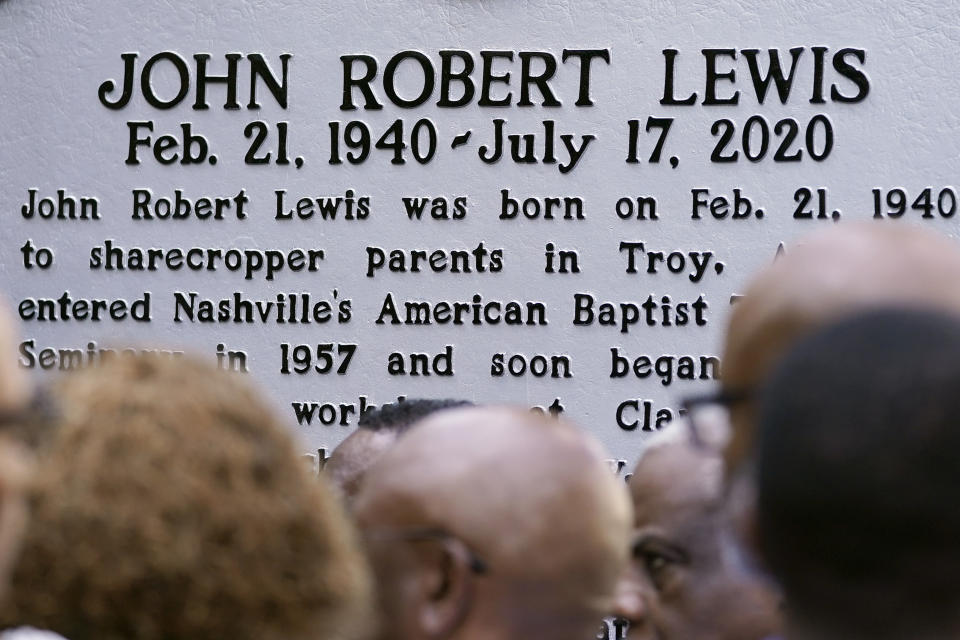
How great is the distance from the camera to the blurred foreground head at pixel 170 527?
1.52 meters

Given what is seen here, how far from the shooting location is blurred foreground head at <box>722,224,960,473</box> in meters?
1.67

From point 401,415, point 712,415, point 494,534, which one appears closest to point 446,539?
point 494,534

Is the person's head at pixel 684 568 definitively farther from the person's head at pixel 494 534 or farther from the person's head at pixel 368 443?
the person's head at pixel 368 443

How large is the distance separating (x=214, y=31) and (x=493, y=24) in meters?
0.96

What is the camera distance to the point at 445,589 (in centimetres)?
211

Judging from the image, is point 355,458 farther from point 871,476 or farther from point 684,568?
point 871,476

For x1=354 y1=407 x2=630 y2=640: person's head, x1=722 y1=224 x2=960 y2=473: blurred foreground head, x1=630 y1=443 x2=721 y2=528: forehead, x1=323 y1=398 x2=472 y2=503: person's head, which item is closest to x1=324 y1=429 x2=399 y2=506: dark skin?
x1=323 y1=398 x2=472 y2=503: person's head

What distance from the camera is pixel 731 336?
1.77 metres

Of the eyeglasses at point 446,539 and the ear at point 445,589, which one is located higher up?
the eyeglasses at point 446,539

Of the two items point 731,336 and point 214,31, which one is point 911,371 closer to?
point 731,336

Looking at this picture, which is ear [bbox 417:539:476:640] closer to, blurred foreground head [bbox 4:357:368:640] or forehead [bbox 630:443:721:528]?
blurred foreground head [bbox 4:357:368:640]

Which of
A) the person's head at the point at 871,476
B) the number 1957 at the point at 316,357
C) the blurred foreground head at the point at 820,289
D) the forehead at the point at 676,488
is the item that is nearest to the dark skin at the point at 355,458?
the number 1957 at the point at 316,357

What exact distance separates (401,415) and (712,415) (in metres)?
2.05

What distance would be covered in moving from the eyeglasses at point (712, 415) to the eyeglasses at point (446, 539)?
13.4 inches
